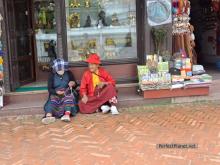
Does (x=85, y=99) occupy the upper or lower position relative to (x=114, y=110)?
upper

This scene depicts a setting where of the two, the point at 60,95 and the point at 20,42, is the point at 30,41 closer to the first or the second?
the point at 20,42

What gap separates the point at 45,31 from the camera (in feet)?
29.7

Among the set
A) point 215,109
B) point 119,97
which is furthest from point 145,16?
point 215,109

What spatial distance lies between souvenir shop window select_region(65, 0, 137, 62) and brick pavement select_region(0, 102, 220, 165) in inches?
57.1

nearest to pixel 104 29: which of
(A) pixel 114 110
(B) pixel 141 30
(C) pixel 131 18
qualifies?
(C) pixel 131 18

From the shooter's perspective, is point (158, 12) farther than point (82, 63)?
No

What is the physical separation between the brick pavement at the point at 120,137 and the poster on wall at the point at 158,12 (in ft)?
5.05

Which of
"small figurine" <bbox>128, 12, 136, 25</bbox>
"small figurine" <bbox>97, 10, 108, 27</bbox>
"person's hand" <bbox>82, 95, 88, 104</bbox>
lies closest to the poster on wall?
"small figurine" <bbox>128, 12, 136, 25</bbox>

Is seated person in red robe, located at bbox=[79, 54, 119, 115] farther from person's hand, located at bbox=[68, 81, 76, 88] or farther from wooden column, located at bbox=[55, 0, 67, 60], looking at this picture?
wooden column, located at bbox=[55, 0, 67, 60]

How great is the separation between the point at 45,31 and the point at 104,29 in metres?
1.55

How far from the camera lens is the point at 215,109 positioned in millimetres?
7145

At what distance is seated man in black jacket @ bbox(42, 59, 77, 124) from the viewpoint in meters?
6.85

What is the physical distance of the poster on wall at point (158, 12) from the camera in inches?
295

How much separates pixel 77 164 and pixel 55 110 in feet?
7.02
